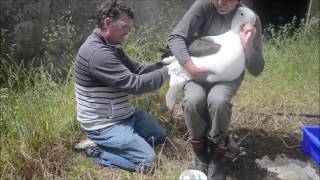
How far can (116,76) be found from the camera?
11.2 feet

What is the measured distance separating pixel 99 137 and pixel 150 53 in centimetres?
172

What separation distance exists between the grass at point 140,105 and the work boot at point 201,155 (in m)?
0.17

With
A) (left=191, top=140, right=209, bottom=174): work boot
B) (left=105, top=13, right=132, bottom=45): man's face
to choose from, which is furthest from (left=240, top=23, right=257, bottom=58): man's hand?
(left=105, top=13, right=132, bottom=45): man's face

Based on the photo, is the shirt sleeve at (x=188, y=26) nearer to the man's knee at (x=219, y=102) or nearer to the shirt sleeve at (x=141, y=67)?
the shirt sleeve at (x=141, y=67)

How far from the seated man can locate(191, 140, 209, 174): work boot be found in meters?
0.35

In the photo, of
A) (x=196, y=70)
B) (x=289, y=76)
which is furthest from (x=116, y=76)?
(x=289, y=76)

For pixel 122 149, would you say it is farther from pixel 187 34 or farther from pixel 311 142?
pixel 311 142

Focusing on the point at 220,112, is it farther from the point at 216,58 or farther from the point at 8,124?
the point at 8,124

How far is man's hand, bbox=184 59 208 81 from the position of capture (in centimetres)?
338

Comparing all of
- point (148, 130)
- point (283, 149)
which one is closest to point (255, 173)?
point (283, 149)

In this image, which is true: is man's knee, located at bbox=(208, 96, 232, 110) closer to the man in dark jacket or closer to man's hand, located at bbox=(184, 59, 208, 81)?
the man in dark jacket

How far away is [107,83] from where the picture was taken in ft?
11.3

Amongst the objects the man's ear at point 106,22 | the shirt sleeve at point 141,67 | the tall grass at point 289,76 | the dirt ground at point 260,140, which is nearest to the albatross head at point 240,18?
the shirt sleeve at point 141,67

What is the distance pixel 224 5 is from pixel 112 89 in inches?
43.8
